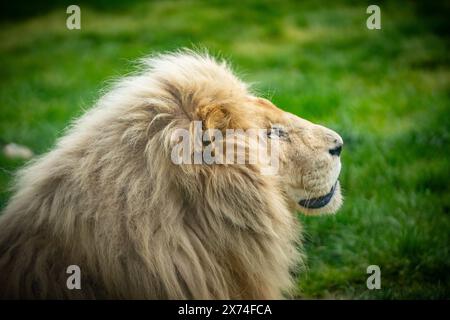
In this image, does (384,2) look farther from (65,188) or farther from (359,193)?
(65,188)

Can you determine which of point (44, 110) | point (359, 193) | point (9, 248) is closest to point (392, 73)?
point (359, 193)

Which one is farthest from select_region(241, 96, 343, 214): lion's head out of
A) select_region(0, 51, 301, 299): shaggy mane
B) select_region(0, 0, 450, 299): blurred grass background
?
select_region(0, 0, 450, 299): blurred grass background

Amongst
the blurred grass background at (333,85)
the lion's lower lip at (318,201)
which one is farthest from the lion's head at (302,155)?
the blurred grass background at (333,85)

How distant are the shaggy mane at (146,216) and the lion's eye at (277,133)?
22 centimetres

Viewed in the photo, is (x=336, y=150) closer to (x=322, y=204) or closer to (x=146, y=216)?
(x=322, y=204)

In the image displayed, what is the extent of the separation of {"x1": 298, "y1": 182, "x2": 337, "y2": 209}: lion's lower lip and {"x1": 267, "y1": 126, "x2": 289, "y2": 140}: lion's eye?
31cm

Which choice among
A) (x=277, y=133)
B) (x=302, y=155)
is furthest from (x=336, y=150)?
(x=277, y=133)

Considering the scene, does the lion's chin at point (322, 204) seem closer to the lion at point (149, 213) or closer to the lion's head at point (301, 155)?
the lion's head at point (301, 155)

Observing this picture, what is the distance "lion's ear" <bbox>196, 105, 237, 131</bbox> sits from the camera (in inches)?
113

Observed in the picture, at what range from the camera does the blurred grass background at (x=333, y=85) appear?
4426mm

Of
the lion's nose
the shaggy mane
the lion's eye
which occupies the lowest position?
the shaggy mane

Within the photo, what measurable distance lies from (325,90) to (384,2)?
2.80 m

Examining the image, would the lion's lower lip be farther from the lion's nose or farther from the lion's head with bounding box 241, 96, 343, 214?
the lion's nose

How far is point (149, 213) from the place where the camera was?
2.73 metres
